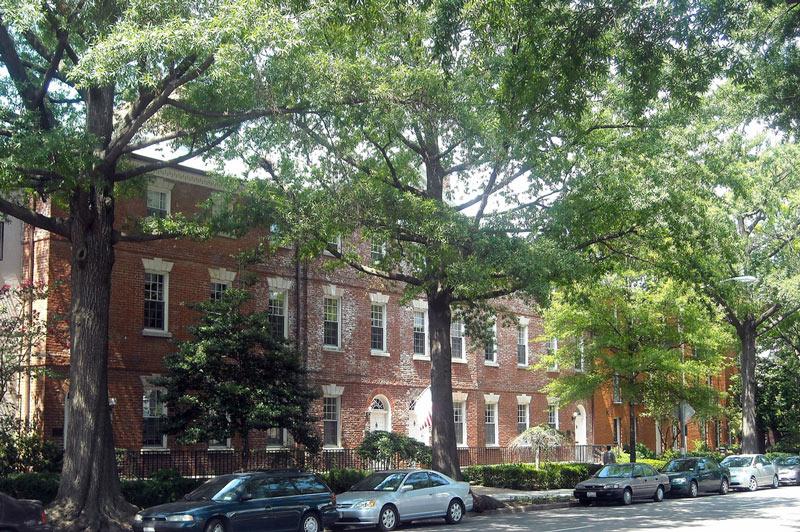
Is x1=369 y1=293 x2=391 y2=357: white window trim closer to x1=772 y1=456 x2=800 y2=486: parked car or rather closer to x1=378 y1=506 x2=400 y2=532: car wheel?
x1=378 y1=506 x2=400 y2=532: car wheel

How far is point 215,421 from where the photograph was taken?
22141 millimetres

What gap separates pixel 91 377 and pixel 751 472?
26.8 m

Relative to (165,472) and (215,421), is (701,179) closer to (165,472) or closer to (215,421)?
(215,421)

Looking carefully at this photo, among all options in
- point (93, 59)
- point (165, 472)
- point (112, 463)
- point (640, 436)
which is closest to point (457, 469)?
point (165, 472)

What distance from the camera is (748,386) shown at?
1515 inches

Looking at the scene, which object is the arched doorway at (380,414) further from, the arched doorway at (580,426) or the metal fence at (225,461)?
the arched doorway at (580,426)

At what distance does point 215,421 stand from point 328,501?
5346 mm

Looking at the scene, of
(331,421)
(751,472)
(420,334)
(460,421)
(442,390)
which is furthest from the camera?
(460,421)

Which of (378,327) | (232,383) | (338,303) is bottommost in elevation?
(232,383)

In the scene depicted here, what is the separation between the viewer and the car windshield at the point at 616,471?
88.1 ft

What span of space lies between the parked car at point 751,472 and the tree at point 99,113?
987 inches

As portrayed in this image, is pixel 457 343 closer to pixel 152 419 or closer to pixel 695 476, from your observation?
pixel 695 476

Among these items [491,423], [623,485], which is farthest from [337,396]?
[623,485]

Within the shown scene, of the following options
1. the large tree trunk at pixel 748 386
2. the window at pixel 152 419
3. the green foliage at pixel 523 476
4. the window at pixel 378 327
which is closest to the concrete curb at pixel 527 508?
the green foliage at pixel 523 476
